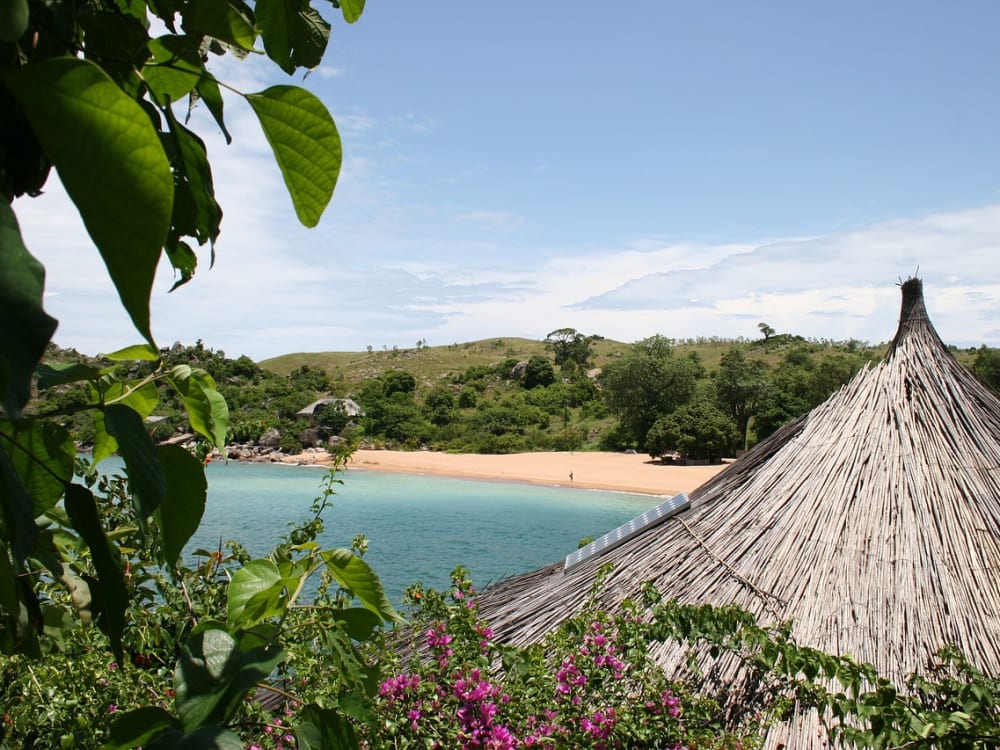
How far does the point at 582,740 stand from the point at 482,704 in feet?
1.08

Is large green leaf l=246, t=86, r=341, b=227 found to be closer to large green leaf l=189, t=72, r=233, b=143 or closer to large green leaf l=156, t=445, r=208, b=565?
large green leaf l=189, t=72, r=233, b=143

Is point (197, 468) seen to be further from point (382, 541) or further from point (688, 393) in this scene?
point (688, 393)

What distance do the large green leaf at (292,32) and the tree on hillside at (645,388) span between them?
3228cm

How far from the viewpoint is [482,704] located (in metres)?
2.07

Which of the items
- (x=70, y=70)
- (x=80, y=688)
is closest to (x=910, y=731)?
(x=80, y=688)

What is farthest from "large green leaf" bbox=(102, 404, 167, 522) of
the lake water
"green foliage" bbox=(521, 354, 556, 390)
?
"green foliage" bbox=(521, 354, 556, 390)

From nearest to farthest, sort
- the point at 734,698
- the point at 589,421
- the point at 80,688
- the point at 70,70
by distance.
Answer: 1. the point at 70,70
2. the point at 80,688
3. the point at 734,698
4. the point at 589,421

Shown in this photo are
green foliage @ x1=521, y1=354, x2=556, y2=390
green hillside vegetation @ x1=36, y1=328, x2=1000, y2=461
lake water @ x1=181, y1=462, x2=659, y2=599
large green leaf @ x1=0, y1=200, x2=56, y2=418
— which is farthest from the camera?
green foliage @ x1=521, y1=354, x2=556, y2=390

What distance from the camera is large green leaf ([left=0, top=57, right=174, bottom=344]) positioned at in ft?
0.85

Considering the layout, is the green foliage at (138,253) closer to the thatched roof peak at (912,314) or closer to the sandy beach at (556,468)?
the thatched roof peak at (912,314)

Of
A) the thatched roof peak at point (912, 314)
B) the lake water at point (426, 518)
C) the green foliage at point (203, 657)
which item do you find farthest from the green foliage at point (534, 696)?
the lake water at point (426, 518)

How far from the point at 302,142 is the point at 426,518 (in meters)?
19.7

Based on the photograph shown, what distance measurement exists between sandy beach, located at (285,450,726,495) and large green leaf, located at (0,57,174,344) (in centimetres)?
2389

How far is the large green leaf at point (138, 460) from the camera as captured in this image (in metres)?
0.37
